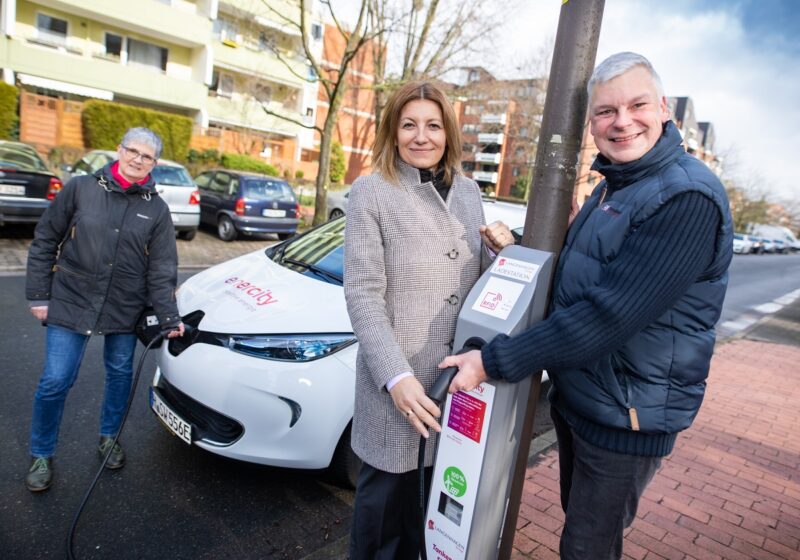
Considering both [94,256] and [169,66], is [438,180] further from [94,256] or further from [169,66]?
[169,66]

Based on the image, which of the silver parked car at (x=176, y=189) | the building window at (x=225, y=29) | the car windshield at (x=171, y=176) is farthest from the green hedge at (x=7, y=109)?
the car windshield at (x=171, y=176)

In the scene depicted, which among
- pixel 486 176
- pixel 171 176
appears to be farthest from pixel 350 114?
pixel 486 176

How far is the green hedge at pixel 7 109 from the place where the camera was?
18188 millimetres

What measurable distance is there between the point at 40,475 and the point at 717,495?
3.92 meters

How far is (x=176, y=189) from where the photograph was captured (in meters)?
10.3

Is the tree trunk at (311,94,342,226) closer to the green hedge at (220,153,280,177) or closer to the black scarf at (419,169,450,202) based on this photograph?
the green hedge at (220,153,280,177)

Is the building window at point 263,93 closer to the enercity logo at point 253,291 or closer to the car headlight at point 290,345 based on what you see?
the enercity logo at point 253,291

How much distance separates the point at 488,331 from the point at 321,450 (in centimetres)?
147

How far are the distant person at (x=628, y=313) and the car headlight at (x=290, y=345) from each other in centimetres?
126

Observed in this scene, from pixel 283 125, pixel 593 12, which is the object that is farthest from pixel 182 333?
pixel 283 125

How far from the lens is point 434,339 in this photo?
6.18ft

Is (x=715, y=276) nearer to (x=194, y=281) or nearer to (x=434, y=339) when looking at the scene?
(x=434, y=339)

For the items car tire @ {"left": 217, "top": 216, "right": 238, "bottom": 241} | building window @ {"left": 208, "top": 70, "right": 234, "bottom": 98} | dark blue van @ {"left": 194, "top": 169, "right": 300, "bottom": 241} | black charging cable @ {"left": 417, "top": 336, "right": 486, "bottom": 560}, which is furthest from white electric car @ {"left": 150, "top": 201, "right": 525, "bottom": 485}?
building window @ {"left": 208, "top": 70, "right": 234, "bottom": 98}

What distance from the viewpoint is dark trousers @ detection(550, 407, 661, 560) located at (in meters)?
1.64
